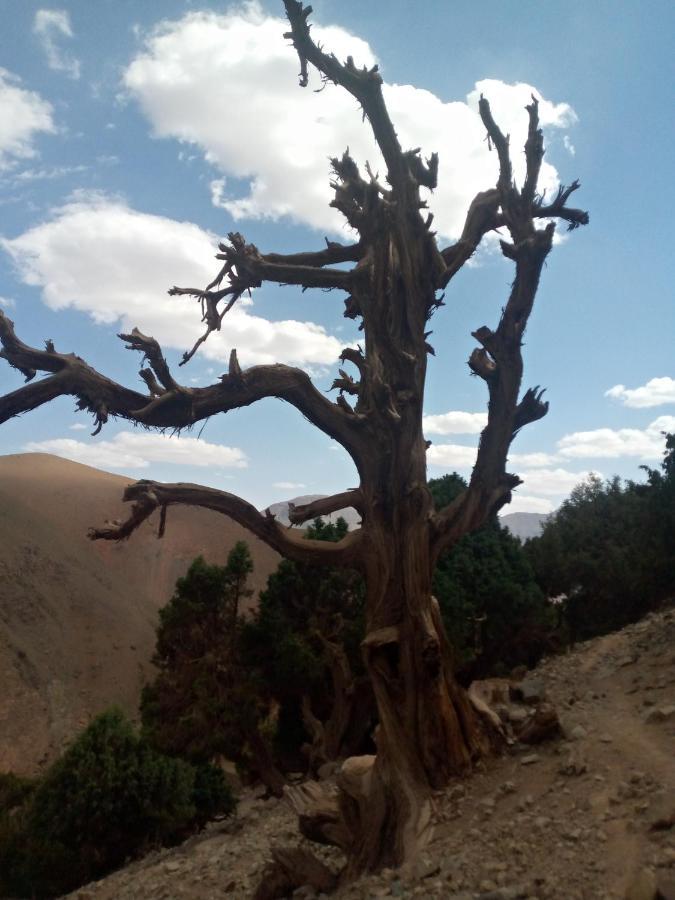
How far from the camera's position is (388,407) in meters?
8.05

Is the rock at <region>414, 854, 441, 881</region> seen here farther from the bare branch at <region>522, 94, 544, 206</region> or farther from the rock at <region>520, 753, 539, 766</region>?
the bare branch at <region>522, 94, 544, 206</region>

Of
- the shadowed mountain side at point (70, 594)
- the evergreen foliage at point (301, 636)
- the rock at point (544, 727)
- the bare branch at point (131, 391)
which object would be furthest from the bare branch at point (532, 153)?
the shadowed mountain side at point (70, 594)

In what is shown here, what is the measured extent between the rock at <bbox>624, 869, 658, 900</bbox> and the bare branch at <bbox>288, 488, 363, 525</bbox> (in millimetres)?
4368

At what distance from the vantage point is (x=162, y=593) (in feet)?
189

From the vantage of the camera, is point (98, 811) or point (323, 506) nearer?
point (323, 506)

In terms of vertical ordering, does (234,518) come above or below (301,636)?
above

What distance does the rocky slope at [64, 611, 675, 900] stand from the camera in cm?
457

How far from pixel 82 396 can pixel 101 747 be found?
10260 millimetres

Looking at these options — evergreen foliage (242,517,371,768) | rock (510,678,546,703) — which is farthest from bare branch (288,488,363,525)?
evergreen foliage (242,517,371,768)

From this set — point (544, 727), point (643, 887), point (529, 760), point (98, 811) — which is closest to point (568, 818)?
point (643, 887)

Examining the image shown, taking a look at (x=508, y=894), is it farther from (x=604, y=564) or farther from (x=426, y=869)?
(x=604, y=564)

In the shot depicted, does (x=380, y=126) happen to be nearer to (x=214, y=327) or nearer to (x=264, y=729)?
(x=214, y=327)

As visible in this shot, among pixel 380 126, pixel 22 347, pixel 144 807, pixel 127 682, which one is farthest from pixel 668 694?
pixel 127 682

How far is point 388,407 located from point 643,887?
16.5 feet
